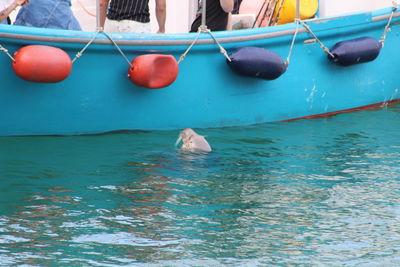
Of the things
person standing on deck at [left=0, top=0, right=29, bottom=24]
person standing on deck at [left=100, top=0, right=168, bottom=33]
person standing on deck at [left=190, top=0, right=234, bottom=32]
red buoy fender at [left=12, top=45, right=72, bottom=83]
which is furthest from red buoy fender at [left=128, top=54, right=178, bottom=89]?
person standing on deck at [left=0, top=0, right=29, bottom=24]

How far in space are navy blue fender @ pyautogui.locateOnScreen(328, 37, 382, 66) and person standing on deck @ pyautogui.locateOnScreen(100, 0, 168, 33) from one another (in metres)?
1.96

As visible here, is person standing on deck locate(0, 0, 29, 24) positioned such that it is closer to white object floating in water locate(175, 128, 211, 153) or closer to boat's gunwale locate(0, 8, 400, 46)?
boat's gunwale locate(0, 8, 400, 46)

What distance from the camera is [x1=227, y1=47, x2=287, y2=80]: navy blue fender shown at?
24.2 feet

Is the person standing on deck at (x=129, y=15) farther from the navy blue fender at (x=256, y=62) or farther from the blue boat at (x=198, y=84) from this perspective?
the navy blue fender at (x=256, y=62)

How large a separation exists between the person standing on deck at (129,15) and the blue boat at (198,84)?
1.19 feet

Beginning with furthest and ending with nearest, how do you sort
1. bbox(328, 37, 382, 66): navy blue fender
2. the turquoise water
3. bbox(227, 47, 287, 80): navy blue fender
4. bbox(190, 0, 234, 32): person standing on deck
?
bbox(328, 37, 382, 66): navy blue fender
bbox(190, 0, 234, 32): person standing on deck
bbox(227, 47, 287, 80): navy blue fender
the turquoise water

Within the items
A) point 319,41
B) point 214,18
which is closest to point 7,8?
point 214,18

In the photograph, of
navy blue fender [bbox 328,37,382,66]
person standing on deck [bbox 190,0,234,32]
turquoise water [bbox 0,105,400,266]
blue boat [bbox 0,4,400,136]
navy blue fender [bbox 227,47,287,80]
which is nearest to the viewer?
turquoise water [bbox 0,105,400,266]

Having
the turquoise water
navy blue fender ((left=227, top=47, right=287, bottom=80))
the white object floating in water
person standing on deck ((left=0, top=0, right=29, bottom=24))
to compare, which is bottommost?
the turquoise water

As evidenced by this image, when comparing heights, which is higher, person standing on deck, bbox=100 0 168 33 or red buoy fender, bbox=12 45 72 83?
person standing on deck, bbox=100 0 168 33

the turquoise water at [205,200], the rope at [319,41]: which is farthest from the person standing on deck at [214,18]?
the turquoise water at [205,200]

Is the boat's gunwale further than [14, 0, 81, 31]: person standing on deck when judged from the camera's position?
No

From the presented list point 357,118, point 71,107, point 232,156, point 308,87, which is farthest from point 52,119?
point 357,118

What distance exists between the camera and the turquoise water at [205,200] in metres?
4.14
